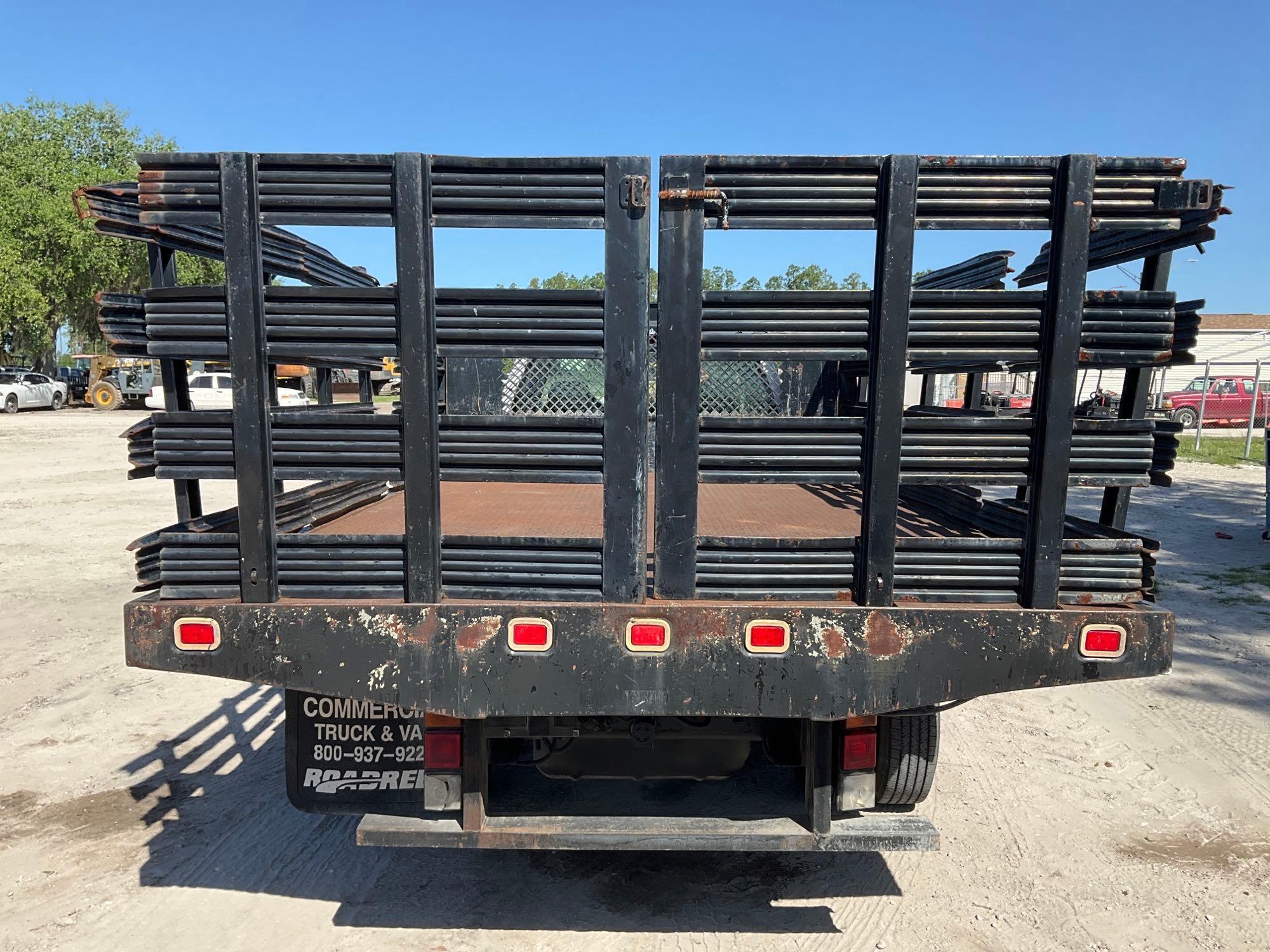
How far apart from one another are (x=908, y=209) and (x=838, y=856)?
2735 mm

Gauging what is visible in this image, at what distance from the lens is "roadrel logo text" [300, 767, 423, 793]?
9.65 feet

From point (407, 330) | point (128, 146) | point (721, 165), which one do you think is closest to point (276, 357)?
point (407, 330)

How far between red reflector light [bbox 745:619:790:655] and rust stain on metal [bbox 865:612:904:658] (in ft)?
0.73

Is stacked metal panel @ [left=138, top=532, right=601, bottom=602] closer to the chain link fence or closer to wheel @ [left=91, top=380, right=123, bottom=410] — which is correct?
the chain link fence

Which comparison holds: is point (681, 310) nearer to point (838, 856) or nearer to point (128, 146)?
point (838, 856)

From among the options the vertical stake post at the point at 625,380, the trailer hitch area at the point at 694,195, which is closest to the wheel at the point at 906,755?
the vertical stake post at the point at 625,380

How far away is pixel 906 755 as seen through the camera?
2.89 meters

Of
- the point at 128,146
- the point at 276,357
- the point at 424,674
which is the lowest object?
the point at 424,674

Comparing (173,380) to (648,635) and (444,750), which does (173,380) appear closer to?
(444,750)

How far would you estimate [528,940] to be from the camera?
296 centimetres

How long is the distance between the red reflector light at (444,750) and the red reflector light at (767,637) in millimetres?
1041

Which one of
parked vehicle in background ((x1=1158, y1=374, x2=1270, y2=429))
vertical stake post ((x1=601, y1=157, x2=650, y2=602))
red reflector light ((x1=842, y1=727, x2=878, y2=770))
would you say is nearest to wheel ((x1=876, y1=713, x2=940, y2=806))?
red reflector light ((x1=842, y1=727, x2=878, y2=770))

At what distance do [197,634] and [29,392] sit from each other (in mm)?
32690

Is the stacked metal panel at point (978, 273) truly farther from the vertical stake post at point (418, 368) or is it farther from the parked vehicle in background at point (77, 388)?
the parked vehicle in background at point (77, 388)
